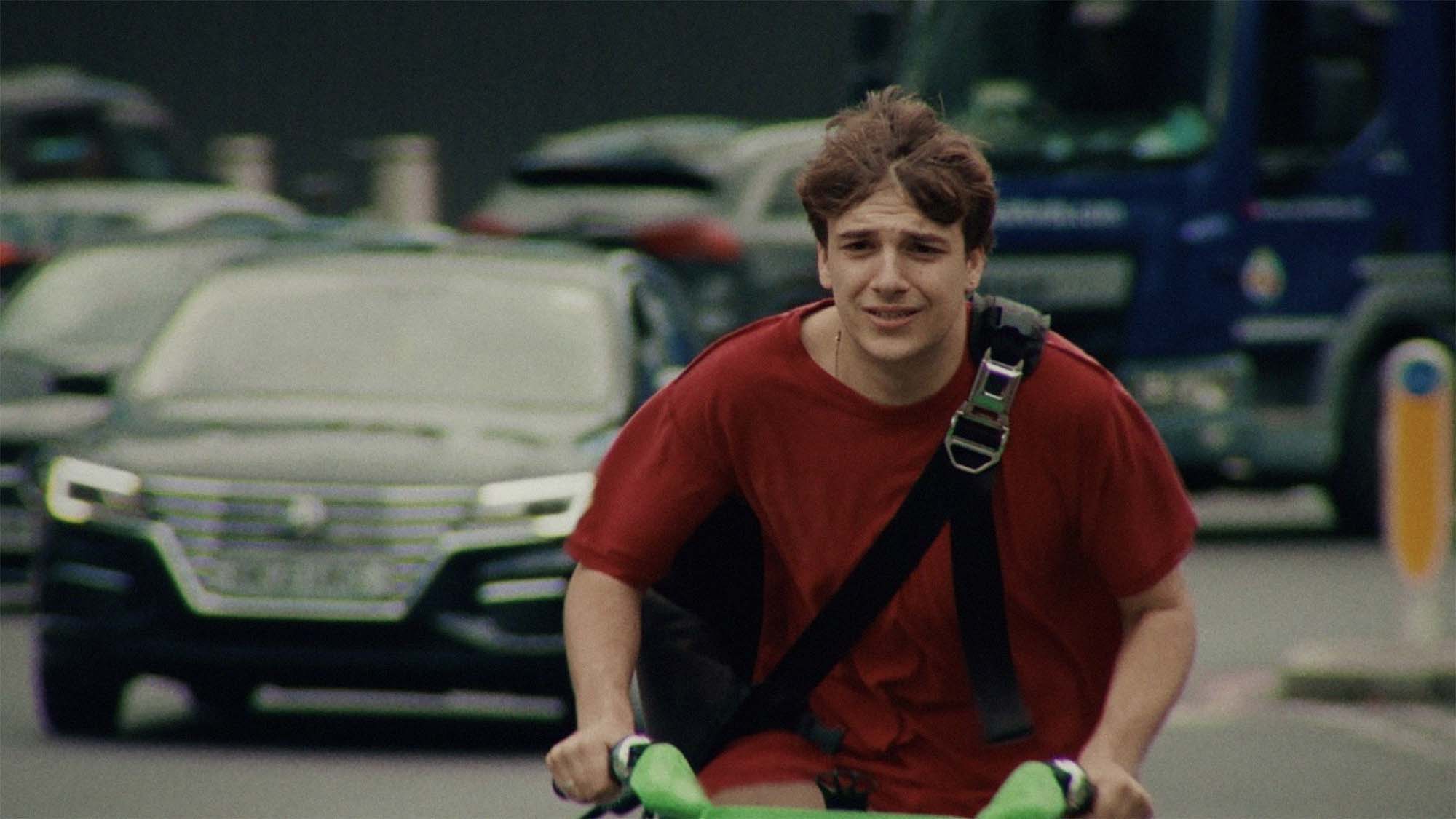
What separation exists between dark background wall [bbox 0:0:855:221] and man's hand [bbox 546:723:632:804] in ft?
84.1

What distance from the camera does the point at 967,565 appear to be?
3844 mm

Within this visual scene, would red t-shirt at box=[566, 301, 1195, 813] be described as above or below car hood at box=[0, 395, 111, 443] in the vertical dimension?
above

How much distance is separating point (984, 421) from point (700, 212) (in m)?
13.6

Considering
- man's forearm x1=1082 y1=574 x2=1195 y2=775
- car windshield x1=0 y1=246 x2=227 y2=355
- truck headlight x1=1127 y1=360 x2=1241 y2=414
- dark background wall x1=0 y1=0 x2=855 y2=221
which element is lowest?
dark background wall x1=0 y1=0 x2=855 y2=221

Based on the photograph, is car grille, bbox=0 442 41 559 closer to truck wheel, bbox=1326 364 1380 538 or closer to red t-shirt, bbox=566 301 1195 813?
truck wheel, bbox=1326 364 1380 538

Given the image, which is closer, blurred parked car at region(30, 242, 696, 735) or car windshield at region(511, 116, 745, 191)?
blurred parked car at region(30, 242, 696, 735)

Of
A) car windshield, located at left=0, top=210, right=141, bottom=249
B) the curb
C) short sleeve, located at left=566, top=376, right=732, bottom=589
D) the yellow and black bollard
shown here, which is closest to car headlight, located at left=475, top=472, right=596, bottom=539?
the curb

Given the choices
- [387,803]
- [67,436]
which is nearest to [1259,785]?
[387,803]

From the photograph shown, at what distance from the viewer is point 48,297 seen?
13.5m

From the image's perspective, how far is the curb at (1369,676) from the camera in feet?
34.0

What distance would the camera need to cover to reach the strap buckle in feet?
12.4

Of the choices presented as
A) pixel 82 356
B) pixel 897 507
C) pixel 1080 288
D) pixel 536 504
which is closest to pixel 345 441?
pixel 536 504

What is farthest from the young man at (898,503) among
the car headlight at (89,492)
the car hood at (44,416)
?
the car hood at (44,416)

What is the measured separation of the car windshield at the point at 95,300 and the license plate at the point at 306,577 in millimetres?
4282
